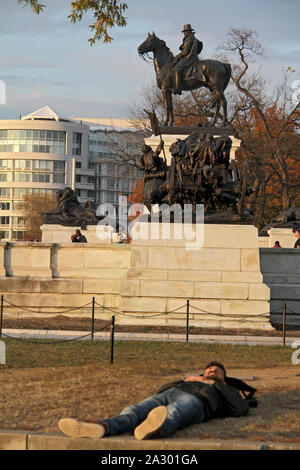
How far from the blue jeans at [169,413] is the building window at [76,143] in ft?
409

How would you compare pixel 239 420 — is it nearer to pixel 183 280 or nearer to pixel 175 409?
pixel 175 409

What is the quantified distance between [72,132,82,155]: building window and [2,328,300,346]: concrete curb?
115 meters

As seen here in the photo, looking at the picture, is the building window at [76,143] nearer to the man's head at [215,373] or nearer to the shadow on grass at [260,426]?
the shadow on grass at [260,426]

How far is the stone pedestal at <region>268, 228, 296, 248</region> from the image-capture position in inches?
1391

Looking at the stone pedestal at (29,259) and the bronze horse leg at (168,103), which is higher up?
the bronze horse leg at (168,103)

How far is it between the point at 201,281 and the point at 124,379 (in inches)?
327

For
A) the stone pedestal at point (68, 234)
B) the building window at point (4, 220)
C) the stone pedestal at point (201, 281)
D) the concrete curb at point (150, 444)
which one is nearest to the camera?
the concrete curb at point (150, 444)

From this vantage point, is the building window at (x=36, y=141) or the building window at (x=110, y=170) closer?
the building window at (x=36, y=141)

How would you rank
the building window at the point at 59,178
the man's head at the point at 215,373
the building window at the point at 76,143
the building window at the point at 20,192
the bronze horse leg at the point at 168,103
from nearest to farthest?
the man's head at the point at 215,373, the bronze horse leg at the point at 168,103, the building window at the point at 20,192, the building window at the point at 59,178, the building window at the point at 76,143

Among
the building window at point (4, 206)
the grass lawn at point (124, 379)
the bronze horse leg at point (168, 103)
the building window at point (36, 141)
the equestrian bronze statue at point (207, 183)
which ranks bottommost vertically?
the grass lawn at point (124, 379)

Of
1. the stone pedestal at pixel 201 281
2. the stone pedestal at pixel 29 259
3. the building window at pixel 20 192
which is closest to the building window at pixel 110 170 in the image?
the building window at pixel 20 192

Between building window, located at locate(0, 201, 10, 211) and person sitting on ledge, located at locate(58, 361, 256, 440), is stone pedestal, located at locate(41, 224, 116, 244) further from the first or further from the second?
building window, located at locate(0, 201, 10, 211)

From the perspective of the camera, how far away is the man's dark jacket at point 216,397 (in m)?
8.73

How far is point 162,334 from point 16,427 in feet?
30.5
